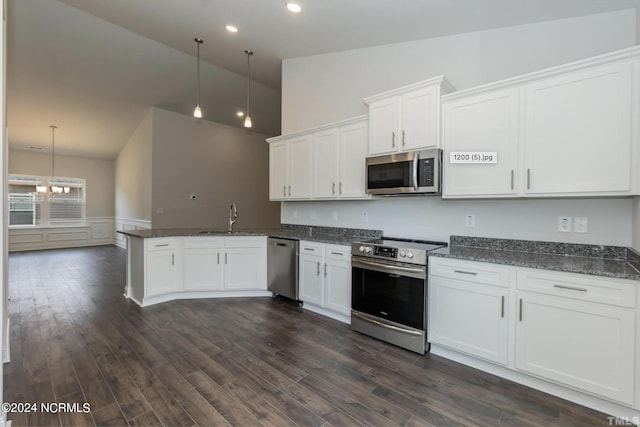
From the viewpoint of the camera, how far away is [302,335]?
298cm

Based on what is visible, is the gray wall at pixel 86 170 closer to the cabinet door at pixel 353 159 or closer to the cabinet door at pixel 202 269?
the cabinet door at pixel 202 269

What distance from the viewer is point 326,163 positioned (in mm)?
3848

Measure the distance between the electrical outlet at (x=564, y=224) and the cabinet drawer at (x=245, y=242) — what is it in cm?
326

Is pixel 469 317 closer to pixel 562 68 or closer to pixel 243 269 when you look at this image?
pixel 562 68

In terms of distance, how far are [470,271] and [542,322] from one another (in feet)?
1.81

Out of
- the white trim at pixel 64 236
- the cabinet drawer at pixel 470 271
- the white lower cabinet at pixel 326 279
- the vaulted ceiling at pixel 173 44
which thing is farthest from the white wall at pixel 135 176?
the cabinet drawer at pixel 470 271

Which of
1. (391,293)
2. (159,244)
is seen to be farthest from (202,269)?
(391,293)

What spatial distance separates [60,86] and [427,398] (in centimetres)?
787

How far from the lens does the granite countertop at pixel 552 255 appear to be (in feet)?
6.40

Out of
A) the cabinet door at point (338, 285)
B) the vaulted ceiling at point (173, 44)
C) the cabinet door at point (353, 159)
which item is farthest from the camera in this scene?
the cabinet door at point (353, 159)

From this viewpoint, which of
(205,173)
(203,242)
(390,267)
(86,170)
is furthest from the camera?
(86,170)

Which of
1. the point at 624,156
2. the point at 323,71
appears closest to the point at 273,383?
the point at 624,156

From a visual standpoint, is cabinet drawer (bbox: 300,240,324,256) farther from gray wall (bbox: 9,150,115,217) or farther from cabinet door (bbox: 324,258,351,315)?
gray wall (bbox: 9,150,115,217)

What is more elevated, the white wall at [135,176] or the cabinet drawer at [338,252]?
the white wall at [135,176]
